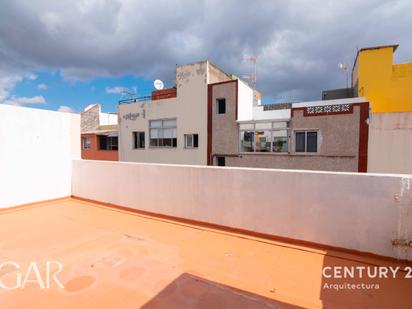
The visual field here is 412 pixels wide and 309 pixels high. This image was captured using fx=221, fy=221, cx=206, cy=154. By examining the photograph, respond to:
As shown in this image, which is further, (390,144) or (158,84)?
(158,84)

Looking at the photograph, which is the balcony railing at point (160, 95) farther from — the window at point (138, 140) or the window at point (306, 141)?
the window at point (306, 141)

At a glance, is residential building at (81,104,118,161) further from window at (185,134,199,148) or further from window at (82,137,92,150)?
window at (185,134,199,148)

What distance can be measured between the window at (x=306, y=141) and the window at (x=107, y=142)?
55.9 ft

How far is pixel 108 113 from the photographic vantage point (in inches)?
1133

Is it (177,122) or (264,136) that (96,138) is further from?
(264,136)

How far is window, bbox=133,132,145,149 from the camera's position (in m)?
16.0

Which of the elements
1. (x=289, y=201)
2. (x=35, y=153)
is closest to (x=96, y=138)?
(x=35, y=153)

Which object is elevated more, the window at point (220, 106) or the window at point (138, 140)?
the window at point (220, 106)


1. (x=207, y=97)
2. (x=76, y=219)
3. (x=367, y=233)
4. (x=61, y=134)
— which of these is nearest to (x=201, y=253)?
(x=367, y=233)

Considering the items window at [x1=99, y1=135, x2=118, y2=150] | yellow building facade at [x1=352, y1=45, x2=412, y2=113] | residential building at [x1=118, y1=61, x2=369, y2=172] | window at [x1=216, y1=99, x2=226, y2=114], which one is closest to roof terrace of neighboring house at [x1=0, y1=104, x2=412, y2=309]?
residential building at [x1=118, y1=61, x2=369, y2=172]

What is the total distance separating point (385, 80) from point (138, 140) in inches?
655

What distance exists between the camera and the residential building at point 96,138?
832 inches

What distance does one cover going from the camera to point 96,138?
72.0ft

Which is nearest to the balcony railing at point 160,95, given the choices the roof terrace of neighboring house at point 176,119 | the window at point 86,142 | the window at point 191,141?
the roof terrace of neighboring house at point 176,119
